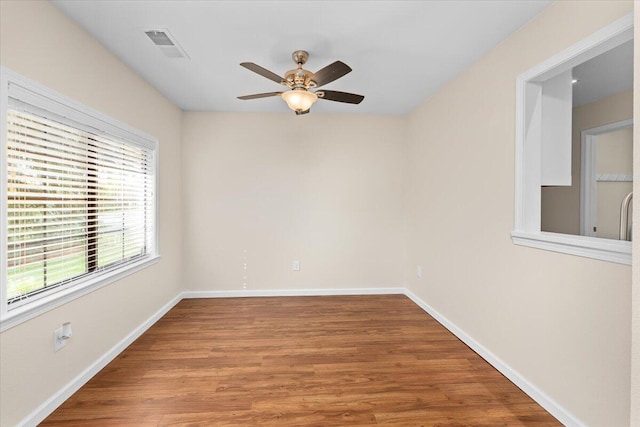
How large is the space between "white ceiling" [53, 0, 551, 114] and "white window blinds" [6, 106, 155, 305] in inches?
30.7

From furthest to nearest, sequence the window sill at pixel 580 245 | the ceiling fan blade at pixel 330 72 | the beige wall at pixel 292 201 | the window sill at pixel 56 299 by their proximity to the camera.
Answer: the beige wall at pixel 292 201, the ceiling fan blade at pixel 330 72, the window sill at pixel 56 299, the window sill at pixel 580 245

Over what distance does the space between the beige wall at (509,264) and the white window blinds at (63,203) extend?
3.15 meters

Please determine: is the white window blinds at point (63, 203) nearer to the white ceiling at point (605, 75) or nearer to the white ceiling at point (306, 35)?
the white ceiling at point (306, 35)

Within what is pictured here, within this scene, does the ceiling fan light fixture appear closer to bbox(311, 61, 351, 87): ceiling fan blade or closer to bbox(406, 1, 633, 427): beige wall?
bbox(311, 61, 351, 87): ceiling fan blade

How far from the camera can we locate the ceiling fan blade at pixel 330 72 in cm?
191

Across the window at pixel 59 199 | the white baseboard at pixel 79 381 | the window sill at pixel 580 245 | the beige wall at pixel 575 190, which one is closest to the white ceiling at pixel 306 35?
the window at pixel 59 199

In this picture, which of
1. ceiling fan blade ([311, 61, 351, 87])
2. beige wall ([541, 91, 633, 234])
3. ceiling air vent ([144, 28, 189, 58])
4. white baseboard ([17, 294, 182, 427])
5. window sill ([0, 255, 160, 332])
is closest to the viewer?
window sill ([0, 255, 160, 332])

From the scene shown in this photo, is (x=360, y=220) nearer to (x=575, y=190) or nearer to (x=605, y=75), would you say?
(x=575, y=190)

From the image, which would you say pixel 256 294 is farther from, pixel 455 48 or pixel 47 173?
pixel 455 48

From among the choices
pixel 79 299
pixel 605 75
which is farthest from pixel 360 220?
pixel 79 299

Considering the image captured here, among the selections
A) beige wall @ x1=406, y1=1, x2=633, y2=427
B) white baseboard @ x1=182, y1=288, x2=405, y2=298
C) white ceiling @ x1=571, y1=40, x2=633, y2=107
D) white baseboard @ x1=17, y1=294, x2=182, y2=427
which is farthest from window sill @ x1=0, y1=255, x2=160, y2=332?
white ceiling @ x1=571, y1=40, x2=633, y2=107

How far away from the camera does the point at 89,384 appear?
1990mm

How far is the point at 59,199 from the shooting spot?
185 centimetres

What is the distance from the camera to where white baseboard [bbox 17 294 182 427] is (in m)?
1.61
